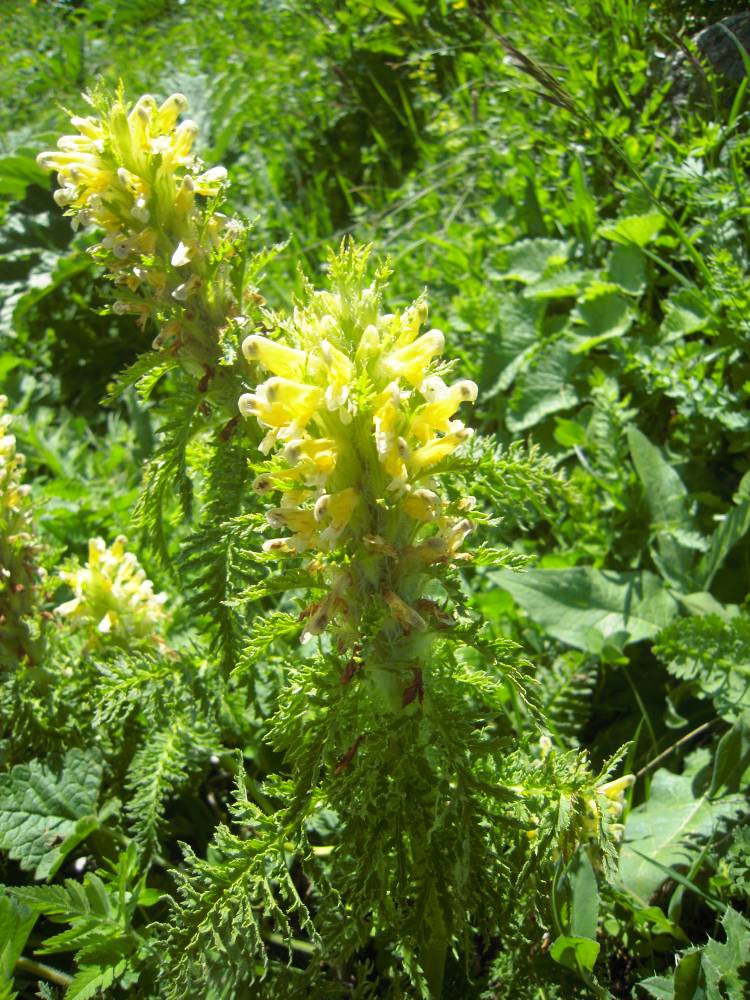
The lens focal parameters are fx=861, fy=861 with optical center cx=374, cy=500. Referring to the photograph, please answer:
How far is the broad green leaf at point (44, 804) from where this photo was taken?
2086 millimetres

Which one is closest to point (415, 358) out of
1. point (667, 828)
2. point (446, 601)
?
point (446, 601)

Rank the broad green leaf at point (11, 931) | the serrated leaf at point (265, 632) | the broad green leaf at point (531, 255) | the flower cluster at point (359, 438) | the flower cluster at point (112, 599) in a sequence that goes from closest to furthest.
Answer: the flower cluster at point (359, 438)
the serrated leaf at point (265, 632)
the broad green leaf at point (11, 931)
the flower cluster at point (112, 599)
the broad green leaf at point (531, 255)

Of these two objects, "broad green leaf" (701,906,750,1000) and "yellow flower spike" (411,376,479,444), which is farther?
"broad green leaf" (701,906,750,1000)

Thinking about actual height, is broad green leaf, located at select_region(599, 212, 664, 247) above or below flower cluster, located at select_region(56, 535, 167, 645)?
above

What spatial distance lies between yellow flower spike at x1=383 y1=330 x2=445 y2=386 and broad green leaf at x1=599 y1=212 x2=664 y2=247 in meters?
1.86

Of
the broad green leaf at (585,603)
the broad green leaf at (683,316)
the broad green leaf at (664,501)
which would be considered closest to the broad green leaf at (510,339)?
the broad green leaf at (683,316)

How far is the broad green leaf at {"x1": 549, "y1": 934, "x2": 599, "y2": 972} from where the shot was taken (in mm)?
1543

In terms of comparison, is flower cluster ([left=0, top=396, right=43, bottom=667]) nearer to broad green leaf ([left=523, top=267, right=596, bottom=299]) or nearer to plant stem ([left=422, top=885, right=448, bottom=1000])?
plant stem ([left=422, top=885, right=448, bottom=1000])

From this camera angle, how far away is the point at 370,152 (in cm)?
462

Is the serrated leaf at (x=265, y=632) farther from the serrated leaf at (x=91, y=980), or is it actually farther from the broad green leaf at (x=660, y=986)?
the broad green leaf at (x=660, y=986)

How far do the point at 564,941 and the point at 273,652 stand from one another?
938 millimetres

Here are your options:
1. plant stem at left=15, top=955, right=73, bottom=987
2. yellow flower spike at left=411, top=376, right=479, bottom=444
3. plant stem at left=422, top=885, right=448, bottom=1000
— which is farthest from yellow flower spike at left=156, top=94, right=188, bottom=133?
plant stem at left=15, top=955, right=73, bottom=987

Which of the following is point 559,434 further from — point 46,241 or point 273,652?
Answer: point 46,241

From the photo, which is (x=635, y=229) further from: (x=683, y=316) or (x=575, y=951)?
(x=575, y=951)
